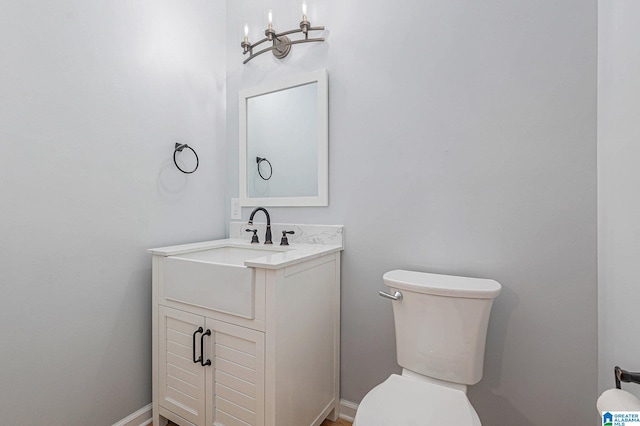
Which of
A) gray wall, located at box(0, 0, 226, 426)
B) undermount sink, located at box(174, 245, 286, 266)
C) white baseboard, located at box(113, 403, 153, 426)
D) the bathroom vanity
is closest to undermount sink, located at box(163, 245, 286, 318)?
the bathroom vanity

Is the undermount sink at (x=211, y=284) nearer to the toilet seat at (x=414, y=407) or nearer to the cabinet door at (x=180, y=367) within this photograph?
the cabinet door at (x=180, y=367)

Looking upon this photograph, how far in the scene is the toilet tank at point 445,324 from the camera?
1.13m

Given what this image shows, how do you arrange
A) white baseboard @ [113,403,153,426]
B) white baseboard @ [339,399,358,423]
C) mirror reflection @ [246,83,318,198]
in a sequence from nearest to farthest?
white baseboard @ [113,403,153,426] < white baseboard @ [339,399,358,423] < mirror reflection @ [246,83,318,198]

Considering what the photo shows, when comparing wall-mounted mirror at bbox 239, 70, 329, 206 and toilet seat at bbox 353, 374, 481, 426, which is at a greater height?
wall-mounted mirror at bbox 239, 70, 329, 206

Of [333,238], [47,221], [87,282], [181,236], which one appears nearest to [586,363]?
[333,238]

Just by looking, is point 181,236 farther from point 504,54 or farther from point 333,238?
point 504,54

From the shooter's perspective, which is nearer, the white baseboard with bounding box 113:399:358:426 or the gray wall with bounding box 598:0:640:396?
the gray wall with bounding box 598:0:640:396

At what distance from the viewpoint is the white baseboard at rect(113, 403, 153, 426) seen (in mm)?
1492

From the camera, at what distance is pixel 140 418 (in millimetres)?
1549

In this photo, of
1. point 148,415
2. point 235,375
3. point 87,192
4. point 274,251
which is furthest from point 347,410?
point 87,192

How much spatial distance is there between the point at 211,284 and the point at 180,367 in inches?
19.2

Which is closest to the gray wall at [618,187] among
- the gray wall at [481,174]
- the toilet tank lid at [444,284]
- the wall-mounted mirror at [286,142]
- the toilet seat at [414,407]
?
A: the gray wall at [481,174]

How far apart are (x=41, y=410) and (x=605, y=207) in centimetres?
227

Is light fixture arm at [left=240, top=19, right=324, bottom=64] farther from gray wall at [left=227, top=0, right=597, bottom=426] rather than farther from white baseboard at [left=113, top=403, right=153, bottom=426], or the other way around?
white baseboard at [left=113, top=403, right=153, bottom=426]
